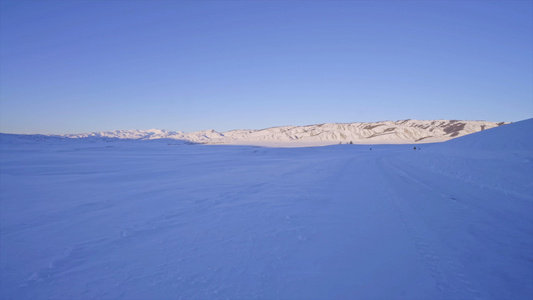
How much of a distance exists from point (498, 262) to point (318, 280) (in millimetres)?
2892

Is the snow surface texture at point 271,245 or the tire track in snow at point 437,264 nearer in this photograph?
the tire track in snow at point 437,264

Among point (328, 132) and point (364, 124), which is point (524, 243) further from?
point (364, 124)

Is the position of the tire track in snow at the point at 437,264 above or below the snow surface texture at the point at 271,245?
above

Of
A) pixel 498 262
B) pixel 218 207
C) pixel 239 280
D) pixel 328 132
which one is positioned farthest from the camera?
pixel 328 132

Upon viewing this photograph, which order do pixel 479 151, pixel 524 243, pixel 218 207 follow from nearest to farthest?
pixel 524 243 → pixel 218 207 → pixel 479 151

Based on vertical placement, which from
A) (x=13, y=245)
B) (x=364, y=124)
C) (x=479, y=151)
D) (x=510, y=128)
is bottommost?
(x=13, y=245)

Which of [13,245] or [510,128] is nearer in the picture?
[13,245]

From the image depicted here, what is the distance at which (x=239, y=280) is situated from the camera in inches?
124

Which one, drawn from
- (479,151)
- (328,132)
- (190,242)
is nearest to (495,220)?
(190,242)

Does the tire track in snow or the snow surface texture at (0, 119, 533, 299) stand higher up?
the tire track in snow

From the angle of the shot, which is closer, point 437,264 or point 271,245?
point 437,264

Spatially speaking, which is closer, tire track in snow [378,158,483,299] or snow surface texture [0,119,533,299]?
tire track in snow [378,158,483,299]

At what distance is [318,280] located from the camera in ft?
10.3

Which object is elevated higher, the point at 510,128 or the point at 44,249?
the point at 510,128
